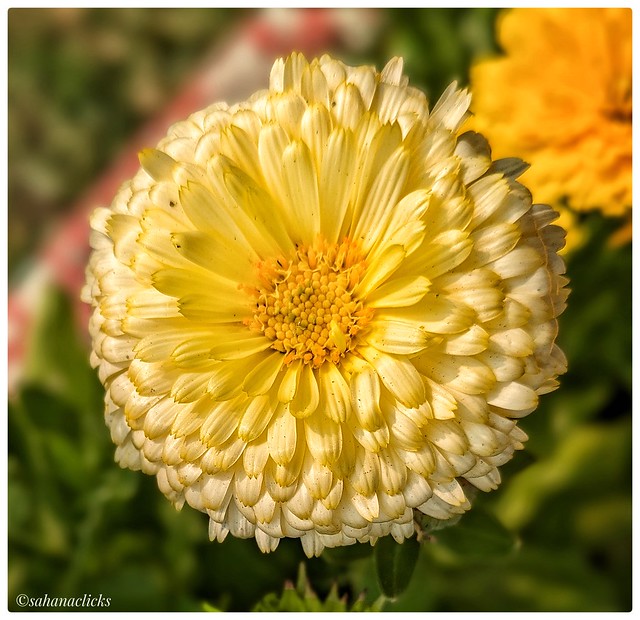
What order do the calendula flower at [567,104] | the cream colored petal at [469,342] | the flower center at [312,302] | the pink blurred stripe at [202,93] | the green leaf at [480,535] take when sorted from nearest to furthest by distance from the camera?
1. the cream colored petal at [469,342]
2. the flower center at [312,302]
3. the green leaf at [480,535]
4. the calendula flower at [567,104]
5. the pink blurred stripe at [202,93]

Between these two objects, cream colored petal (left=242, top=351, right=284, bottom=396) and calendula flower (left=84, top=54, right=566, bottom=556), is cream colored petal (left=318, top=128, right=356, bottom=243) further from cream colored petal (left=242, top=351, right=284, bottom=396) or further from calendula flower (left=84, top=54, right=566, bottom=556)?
cream colored petal (left=242, top=351, right=284, bottom=396)

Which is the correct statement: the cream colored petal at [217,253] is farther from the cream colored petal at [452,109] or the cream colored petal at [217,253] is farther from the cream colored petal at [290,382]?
the cream colored petal at [452,109]

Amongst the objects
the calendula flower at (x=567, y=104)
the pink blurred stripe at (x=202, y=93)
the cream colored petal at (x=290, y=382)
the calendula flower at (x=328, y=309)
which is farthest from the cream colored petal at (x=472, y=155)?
the pink blurred stripe at (x=202, y=93)

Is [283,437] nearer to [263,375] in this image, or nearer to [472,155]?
[263,375]

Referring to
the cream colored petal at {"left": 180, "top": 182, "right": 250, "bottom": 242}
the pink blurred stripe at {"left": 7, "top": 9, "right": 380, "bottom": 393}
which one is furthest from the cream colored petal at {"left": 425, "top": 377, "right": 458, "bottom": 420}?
the pink blurred stripe at {"left": 7, "top": 9, "right": 380, "bottom": 393}

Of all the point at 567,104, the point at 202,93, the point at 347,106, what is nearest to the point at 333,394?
the point at 347,106

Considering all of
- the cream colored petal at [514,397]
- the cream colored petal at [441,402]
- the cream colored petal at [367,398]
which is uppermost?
the cream colored petal at [514,397]

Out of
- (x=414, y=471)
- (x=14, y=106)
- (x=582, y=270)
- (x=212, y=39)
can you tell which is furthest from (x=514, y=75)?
(x=14, y=106)
